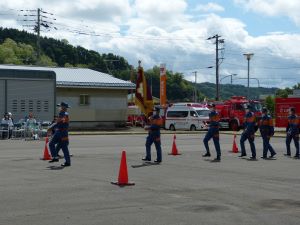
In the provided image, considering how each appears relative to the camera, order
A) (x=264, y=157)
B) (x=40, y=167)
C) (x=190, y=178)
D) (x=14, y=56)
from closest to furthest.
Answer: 1. (x=190, y=178)
2. (x=40, y=167)
3. (x=264, y=157)
4. (x=14, y=56)

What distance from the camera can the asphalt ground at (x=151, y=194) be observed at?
8516 millimetres

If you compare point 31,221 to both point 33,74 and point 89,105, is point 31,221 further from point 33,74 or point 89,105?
point 89,105

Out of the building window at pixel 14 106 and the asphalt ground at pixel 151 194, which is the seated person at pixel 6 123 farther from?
the asphalt ground at pixel 151 194

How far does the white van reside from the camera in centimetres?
4625

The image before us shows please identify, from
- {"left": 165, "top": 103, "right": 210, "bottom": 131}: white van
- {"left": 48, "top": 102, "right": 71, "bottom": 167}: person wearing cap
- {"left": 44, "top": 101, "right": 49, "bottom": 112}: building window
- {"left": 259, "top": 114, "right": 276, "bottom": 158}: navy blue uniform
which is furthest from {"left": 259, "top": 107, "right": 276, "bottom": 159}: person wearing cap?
{"left": 165, "top": 103, "right": 210, "bottom": 131}: white van

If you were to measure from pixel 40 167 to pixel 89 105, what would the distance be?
3302cm

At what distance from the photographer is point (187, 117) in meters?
46.8

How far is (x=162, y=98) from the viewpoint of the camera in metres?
54.6

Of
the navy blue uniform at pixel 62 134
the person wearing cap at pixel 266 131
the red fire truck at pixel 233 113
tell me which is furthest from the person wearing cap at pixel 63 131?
the red fire truck at pixel 233 113

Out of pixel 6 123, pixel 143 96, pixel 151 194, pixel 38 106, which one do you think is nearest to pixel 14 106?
pixel 38 106

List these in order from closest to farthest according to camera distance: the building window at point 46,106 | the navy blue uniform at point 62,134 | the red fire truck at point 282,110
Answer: the navy blue uniform at point 62,134, the building window at point 46,106, the red fire truck at point 282,110

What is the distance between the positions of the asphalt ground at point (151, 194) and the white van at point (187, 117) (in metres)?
28.8

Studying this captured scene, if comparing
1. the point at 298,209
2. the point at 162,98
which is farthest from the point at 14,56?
the point at 298,209

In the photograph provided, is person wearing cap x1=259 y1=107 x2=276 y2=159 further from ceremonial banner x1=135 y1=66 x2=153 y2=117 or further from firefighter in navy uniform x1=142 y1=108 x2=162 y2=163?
firefighter in navy uniform x1=142 y1=108 x2=162 y2=163
